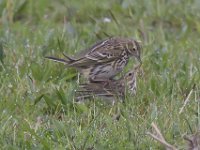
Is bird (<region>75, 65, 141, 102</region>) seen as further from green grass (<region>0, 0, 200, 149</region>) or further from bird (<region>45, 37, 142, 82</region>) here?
bird (<region>45, 37, 142, 82</region>)

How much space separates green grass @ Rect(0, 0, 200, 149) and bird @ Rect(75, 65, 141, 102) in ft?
0.27

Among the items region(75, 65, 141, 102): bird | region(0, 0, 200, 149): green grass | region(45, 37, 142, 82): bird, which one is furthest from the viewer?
region(45, 37, 142, 82): bird

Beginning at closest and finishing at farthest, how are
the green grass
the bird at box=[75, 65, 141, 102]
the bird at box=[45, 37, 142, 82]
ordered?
the green grass
the bird at box=[75, 65, 141, 102]
the bird at box=[45, 37, 142, 82]

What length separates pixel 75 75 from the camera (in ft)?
26.7

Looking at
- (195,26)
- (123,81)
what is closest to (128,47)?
(123,81)

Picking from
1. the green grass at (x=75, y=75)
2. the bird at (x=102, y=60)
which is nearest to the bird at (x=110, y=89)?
the green grass at (x=75, y=75)

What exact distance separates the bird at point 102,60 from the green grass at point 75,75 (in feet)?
0.52

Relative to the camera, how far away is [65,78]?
8.00 meters

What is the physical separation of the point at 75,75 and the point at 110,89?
0.56m

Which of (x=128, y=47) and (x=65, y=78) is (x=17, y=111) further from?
(x=128, y=47)

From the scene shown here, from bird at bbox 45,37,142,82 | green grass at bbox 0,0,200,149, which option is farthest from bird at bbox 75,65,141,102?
bird at bbox 45,37,142,82

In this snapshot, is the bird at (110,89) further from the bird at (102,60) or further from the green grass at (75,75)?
the bird at (102,60)

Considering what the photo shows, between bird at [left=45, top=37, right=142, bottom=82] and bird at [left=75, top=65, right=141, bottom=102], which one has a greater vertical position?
bird at [left=45, top=37, right=142, bottom=82]

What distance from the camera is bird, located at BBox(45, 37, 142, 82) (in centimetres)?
807
